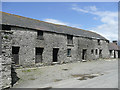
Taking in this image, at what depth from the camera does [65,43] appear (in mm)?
19406

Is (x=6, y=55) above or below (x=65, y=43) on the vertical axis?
below

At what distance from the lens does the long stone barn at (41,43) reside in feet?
46.4

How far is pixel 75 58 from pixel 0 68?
1530 cm

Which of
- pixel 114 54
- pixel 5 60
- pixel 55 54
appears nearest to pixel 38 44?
pixel 55 54

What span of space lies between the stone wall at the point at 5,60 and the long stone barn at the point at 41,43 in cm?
616

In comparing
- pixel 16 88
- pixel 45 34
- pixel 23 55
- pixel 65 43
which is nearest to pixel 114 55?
pixel 65 43

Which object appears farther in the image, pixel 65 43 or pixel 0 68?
pixel 65 43

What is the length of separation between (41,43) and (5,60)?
9173mm

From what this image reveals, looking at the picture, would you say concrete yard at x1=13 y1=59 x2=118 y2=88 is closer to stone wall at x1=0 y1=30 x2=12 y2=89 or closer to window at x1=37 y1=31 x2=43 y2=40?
stone wall at x1=0 y1=30 x2=12 y2=89

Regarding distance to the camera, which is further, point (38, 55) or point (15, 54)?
point (38, 55)

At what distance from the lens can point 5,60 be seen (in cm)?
733

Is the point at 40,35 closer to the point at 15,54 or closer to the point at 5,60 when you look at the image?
the point at 15,54

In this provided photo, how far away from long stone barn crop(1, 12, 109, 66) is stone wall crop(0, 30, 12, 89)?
242 inches

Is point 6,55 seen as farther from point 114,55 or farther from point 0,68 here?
Result: point 114,55
